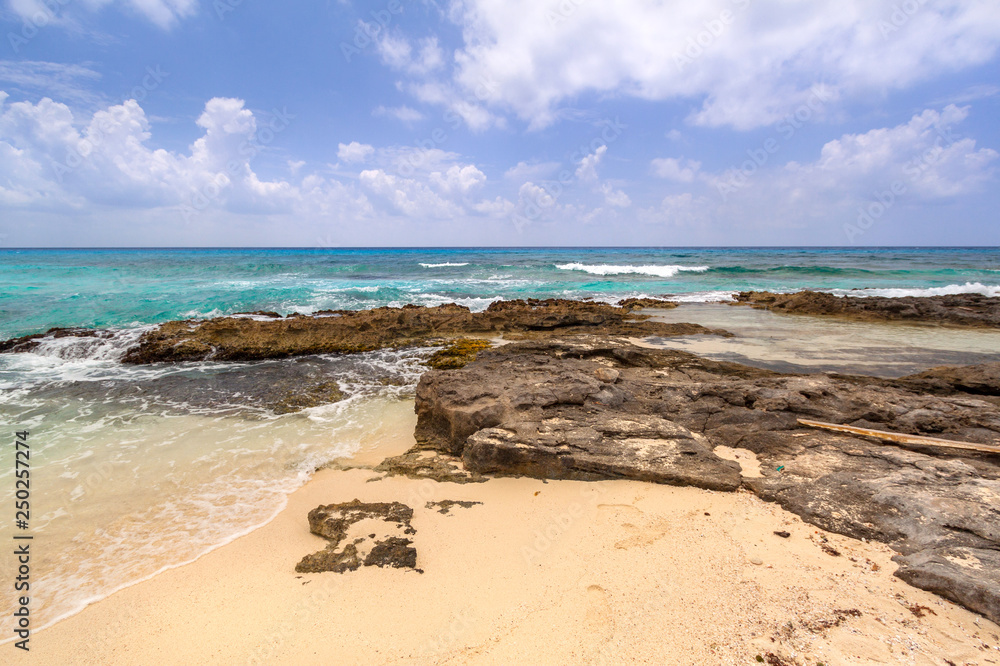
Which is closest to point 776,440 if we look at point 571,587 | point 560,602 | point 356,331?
point 571,587

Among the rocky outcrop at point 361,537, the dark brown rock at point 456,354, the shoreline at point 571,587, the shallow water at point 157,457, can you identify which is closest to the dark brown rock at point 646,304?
the dark brown rock at point 456,354

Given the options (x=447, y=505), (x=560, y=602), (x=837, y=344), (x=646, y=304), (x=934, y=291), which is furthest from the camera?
(x=934, y=291)

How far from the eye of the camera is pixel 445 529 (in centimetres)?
349

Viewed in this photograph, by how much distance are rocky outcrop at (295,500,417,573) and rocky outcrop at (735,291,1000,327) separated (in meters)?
15.3

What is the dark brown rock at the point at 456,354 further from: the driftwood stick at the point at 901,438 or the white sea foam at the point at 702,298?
the white sea foam at the point at 702,298

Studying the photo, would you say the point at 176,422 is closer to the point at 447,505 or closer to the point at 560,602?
the point at 447,505

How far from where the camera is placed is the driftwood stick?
153 inches

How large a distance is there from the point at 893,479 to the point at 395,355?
8.30m

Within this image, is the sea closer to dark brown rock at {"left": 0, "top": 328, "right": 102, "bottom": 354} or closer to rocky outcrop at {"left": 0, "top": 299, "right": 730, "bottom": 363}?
dark brown rock at {"left": 0, "top": 328, "right": 102, "bottom": 354}

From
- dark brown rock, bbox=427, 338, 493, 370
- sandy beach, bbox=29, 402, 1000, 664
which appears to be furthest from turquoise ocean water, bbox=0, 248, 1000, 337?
sandy beach, bbox=29, 402, 1000, 664

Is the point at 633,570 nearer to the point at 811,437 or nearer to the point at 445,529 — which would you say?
the point at 445,529

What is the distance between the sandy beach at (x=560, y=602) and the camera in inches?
93.0

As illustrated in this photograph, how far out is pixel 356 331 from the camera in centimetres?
1075

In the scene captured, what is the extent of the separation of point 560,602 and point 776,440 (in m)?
2.99
